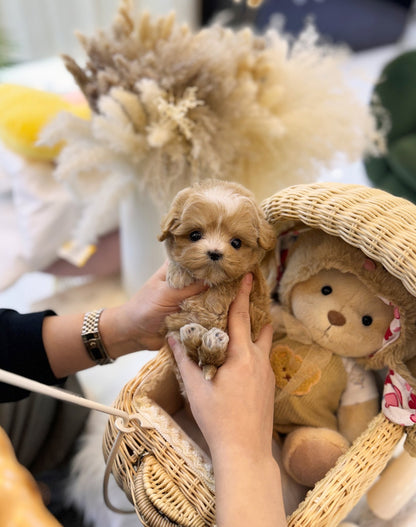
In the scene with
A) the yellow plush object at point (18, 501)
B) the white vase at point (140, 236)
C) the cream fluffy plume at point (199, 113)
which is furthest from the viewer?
the white vase at point (140, 236)

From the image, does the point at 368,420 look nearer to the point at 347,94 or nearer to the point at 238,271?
the point at 238,271

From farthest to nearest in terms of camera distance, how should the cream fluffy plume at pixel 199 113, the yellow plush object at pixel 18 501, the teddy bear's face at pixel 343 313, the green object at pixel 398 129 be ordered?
the green object at pixel 398 129
the cream fluffy plume at pixel 199 113
the teddy bear's face at pixel 343 313
the yellow plush object at pixel 18 501

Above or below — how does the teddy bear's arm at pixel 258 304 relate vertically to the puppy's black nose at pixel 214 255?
below

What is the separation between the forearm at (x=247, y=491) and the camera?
1.62 feet

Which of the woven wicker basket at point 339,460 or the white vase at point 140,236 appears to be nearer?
the woven wicker basket at point 339,460

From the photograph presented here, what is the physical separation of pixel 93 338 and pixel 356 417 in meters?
0.46

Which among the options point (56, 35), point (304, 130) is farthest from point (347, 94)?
point (56, 35)

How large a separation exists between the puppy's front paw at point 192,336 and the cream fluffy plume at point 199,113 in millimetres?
405

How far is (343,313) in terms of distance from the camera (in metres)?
0.72

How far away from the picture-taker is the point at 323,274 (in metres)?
0.74

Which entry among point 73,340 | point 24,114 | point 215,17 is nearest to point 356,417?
point 73,340

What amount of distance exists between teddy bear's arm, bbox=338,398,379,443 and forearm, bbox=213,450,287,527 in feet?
0.83

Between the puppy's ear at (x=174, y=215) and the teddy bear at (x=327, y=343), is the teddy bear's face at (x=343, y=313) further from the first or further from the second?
the puppy's ear at (x=174, y=215)

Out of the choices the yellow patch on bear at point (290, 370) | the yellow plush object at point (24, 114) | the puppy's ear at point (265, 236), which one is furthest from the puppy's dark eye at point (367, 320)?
the yellow plush object at point (24, 114)
